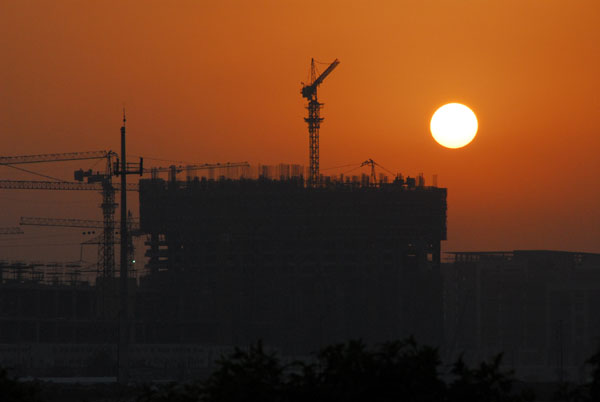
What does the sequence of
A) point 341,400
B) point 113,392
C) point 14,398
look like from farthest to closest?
point 113,392
point 14,398
point 341,400

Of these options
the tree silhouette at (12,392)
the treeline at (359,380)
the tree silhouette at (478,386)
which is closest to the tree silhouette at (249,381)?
the treeline at (359,380)

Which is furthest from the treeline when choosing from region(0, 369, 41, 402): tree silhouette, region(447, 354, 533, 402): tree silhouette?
region(0, 369, 41, 402): tree silhouette

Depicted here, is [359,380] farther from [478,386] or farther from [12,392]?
[12,392]

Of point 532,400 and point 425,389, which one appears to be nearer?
point 425,389

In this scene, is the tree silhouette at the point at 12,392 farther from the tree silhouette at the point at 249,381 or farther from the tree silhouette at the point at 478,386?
the tree silhouette at the point at 478,386

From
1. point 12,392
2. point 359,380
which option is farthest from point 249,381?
point 12,392

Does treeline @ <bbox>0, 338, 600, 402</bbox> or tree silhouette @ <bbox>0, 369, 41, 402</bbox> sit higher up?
treeline @ <bbox>0, 338, 600, 402</bbox>

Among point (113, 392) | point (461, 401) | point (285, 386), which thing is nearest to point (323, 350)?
point (285, 386)

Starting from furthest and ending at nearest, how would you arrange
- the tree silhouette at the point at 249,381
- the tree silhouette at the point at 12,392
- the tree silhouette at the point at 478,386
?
the tree silhouette at the point at 12,392
the tree silhouette at the point at 478,386
the tree silhouette at the point at 249,381

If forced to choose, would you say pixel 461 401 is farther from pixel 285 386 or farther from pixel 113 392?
pixel 113 392

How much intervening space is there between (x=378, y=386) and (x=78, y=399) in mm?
94012

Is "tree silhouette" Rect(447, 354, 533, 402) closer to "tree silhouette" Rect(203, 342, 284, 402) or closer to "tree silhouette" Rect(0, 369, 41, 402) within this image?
"tree silhouette" Rect(203, 342, 284, 402)

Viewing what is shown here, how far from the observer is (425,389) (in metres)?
37.0

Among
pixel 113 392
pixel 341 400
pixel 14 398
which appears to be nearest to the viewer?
pixel 341 400
